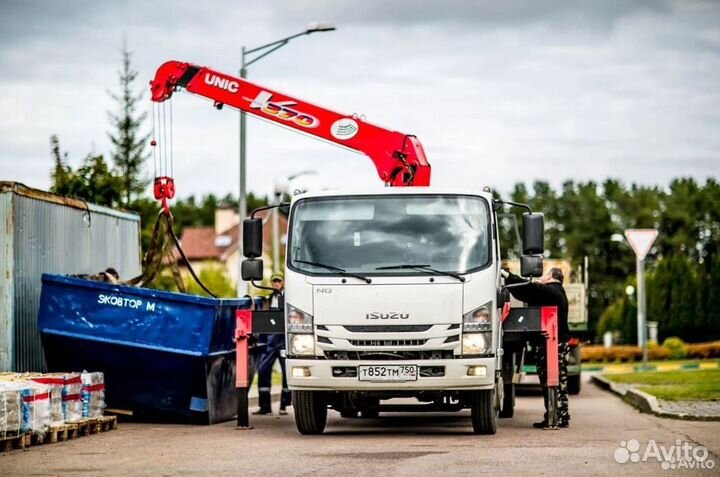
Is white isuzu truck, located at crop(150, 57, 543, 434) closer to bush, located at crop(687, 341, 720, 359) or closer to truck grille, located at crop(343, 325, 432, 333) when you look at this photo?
truck grille, located at crop(343, 325, 432, 333)

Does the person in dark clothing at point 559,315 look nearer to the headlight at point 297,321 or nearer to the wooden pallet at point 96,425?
the headlight at point 297,321

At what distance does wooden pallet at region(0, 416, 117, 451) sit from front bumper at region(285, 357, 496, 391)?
2.52 metres

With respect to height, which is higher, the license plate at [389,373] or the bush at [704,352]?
the license plate at [389,373]

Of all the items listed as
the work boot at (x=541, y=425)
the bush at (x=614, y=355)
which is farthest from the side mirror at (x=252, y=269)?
the bush at (x=614, y=355)

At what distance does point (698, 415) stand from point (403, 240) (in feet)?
15.0

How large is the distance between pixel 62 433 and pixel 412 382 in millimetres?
3810

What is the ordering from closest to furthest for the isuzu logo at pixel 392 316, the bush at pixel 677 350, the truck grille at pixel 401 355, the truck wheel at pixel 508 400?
the isuzu logo at pixel 392 316 → the truck grille at pixel 401 355 → the truck wheel at pixel 508 400 → the bush at pixel 677 350

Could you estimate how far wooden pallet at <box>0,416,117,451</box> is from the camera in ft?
44.4

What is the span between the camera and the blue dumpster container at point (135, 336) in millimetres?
16688

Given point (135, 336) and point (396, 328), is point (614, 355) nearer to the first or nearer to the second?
point (135, 336)

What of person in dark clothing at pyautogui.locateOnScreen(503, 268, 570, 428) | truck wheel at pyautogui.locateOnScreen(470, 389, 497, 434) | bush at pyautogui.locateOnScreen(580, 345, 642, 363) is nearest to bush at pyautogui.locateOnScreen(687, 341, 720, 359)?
bush at pyautogui.locateOnScreen(580, 345, 642, 363)

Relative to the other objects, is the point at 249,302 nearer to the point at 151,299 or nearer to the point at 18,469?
the point at 151,299

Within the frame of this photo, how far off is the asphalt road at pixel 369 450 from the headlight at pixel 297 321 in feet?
3.84

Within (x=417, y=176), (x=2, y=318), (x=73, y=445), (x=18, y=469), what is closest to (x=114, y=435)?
(x=73, y=445)
